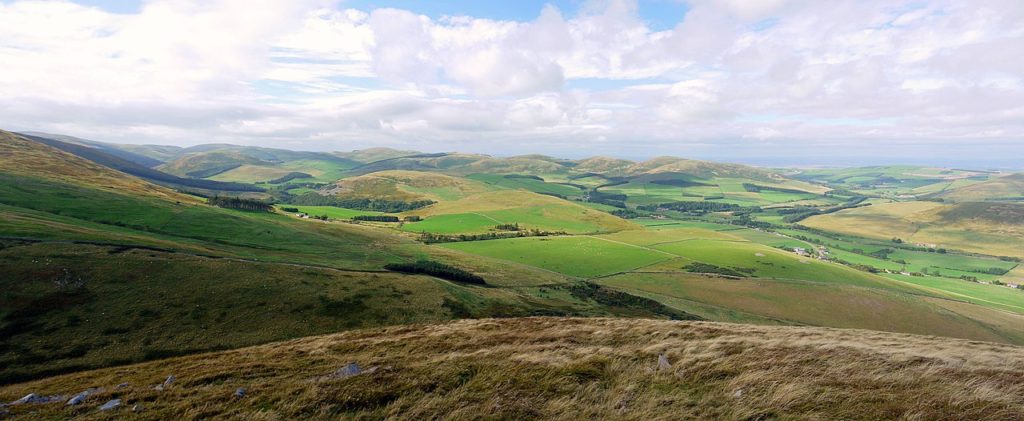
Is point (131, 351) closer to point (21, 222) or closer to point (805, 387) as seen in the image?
point (805, 387)

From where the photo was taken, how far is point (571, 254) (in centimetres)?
15388

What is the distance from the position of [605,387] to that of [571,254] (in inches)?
5434

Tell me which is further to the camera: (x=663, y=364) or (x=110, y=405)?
(x=663, y=364)

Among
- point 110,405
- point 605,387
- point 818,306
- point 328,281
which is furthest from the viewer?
point 818,306

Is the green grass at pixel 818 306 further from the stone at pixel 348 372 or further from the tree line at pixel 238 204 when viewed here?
the tree line at pixel 238 204

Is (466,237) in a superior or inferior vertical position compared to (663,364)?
inferior

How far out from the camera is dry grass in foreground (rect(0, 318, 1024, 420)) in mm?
14148

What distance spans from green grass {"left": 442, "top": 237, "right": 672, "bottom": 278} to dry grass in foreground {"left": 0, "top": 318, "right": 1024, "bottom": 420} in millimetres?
105922

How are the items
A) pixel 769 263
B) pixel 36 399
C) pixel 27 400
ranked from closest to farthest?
pixel 27 400 → pixel 36 399 → pixel 769 263

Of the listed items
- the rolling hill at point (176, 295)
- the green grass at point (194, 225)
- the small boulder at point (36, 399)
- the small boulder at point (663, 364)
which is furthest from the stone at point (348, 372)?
the green grass at point (194, 225)

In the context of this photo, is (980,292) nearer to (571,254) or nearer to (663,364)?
(571,254)

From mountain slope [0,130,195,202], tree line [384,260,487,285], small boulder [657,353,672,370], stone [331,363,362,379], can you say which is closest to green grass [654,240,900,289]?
tree line [384,260,487,285]

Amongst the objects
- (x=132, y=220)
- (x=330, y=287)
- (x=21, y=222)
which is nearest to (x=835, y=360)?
(x=330, y=287)

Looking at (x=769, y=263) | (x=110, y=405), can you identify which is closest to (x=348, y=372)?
(x=110, y=405)
